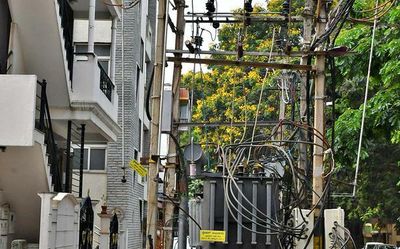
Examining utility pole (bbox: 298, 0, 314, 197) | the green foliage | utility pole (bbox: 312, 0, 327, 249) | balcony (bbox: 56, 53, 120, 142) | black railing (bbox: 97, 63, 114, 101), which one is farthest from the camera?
black railing (bbox: 97, 63, 114, 101)

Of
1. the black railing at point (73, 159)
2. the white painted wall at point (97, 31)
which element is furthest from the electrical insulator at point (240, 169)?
the white painted wall at point (97, 31)

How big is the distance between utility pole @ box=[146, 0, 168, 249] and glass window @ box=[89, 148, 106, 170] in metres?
11.6

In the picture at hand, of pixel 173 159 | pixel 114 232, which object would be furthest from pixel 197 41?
pixel 114 232

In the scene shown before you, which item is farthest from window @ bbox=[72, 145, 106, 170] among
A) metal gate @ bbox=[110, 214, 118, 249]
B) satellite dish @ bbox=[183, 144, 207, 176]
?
satellite dish @ bbox=[183, 144, 207, 176]

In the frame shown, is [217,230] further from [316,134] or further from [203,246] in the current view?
[316,134]

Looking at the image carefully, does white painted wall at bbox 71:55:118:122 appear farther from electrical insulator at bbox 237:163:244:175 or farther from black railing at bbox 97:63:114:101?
electrical insulator at bbox 237:163:244:175

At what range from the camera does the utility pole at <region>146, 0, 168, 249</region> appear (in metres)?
8.88

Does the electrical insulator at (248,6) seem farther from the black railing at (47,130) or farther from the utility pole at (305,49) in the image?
the black railing at (47,130)

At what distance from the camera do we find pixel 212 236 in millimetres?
8953

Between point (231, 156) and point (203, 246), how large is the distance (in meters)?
1.47

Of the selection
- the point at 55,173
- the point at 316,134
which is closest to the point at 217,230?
the point at 316,134

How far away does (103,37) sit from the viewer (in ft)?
64.7

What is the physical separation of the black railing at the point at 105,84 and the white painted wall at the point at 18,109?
3810mm

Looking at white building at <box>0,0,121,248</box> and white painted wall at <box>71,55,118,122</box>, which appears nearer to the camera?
white building at <box>0,0,121,248</box>
